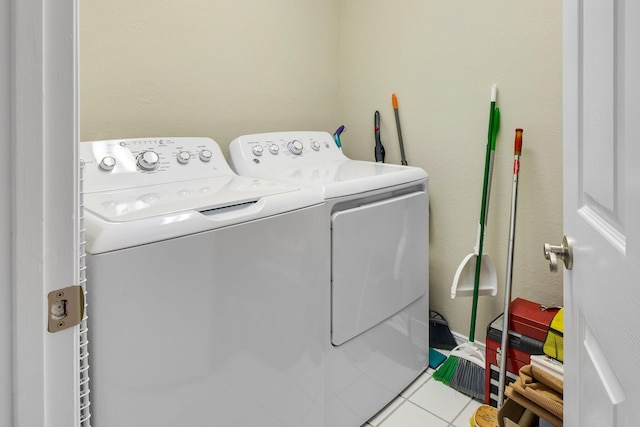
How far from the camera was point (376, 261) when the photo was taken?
160 cm

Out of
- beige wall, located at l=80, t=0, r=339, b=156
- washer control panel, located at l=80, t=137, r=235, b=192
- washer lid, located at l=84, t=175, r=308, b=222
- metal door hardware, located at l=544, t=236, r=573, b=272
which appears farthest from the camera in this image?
beige wall, located at l=80, t=0, r=339, b=156

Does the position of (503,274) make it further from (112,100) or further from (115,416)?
(112,100)

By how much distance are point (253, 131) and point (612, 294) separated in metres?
1.79

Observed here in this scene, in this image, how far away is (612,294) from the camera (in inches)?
21.6

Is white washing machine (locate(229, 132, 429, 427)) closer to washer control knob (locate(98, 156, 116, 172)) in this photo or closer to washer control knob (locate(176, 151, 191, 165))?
washer control knob (locate(176, 151, 191, 165))

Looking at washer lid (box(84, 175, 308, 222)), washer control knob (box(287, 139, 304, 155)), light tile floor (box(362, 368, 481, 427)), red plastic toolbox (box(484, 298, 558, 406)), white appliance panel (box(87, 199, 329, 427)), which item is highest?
washer control knob (box(287, 139, 304, 155))

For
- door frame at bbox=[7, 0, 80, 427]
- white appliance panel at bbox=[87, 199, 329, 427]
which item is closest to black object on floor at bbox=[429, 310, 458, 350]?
white appliance panel at bbox=[87, 199, 329, 427]

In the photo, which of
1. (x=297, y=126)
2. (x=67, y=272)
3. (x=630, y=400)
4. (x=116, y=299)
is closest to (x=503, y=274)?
(x=297, y=126)

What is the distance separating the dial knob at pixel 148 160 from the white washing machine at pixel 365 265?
1.24 ft

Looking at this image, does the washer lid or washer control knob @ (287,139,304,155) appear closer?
the washer lid

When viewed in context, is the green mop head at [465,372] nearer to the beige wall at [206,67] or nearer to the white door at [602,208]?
the white door at [602,208]

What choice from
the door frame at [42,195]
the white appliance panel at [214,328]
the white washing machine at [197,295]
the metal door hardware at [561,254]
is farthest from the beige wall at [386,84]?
the door frame at [42,195]

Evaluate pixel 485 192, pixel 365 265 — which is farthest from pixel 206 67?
pixel 485 192

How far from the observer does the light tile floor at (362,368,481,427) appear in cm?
165
